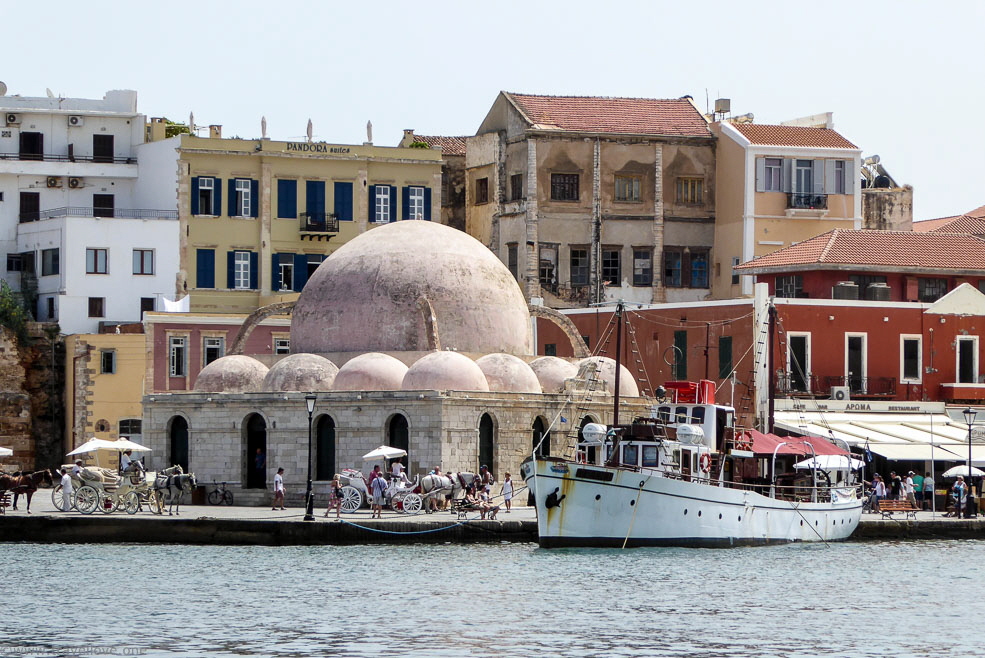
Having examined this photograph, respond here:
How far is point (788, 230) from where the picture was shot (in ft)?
206

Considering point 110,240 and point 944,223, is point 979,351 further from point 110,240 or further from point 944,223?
point 110,240

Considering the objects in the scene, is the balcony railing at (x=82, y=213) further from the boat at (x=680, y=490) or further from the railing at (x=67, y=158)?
the boat at (x=680, y=490)

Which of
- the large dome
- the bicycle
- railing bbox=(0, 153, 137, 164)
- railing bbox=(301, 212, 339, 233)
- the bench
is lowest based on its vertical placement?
the bench

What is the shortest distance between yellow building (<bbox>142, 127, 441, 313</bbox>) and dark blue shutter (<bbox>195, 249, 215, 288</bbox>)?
0.10ft

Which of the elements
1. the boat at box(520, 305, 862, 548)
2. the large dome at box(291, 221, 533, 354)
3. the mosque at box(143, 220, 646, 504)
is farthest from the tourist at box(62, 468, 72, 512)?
the boat at box(520, 305, 862, 548)

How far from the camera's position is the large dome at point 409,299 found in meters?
47.3

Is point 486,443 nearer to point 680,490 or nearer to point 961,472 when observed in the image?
point 680,490

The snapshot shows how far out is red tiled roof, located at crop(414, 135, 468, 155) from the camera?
68188mm

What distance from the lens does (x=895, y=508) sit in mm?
45281

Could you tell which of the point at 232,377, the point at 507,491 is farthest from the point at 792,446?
the point at 232,377

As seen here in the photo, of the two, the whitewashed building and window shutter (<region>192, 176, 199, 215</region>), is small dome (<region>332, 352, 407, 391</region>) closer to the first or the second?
window shutter (<region>192, 176, 199, 215</region>)

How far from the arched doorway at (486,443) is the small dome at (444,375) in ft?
2.41

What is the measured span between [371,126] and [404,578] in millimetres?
33623

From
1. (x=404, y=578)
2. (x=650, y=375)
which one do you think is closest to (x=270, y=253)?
(x=650, y=375)
